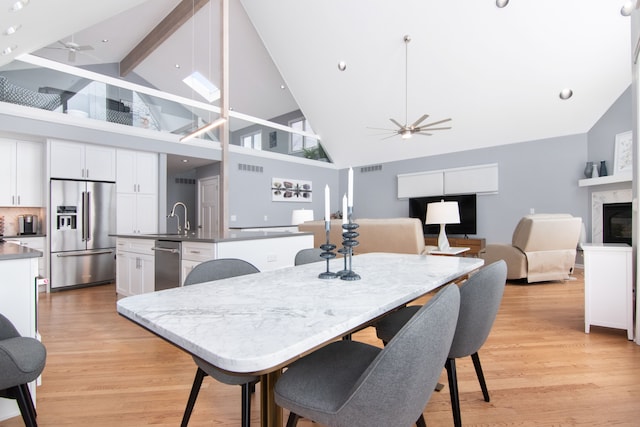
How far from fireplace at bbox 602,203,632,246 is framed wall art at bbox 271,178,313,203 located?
6.40 meters

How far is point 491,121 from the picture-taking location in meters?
6.67

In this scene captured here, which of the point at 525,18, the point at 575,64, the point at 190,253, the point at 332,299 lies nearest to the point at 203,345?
the point at 332,299

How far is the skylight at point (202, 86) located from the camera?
841 centimetres

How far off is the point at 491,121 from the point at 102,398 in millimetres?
7478

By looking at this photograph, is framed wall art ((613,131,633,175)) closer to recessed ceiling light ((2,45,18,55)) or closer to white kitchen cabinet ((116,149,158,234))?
white kitchen cabinet ((116,149,158,234))

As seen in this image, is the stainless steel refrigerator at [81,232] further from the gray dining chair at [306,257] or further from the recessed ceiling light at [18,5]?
the gray dining chair at [306,257]

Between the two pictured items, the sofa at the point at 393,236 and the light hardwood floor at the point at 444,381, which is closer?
the light hardwood floor at the point at 444,381

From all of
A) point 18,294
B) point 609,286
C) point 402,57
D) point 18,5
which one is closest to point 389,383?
point 18,294

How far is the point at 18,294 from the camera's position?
163cm

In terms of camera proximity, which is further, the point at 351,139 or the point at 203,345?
the point at 351,139

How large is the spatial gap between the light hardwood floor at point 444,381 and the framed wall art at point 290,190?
5.40m

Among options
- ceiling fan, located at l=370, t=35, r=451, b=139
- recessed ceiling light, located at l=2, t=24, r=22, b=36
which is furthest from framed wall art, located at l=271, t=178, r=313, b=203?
recessed ceiling light, located at l=2, t=24, r=22, b=36

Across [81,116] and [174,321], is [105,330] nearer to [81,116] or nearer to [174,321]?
[174,321]


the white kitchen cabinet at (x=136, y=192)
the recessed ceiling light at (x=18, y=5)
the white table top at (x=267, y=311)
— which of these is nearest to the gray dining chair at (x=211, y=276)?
the white table top at (x=267, y=311)
